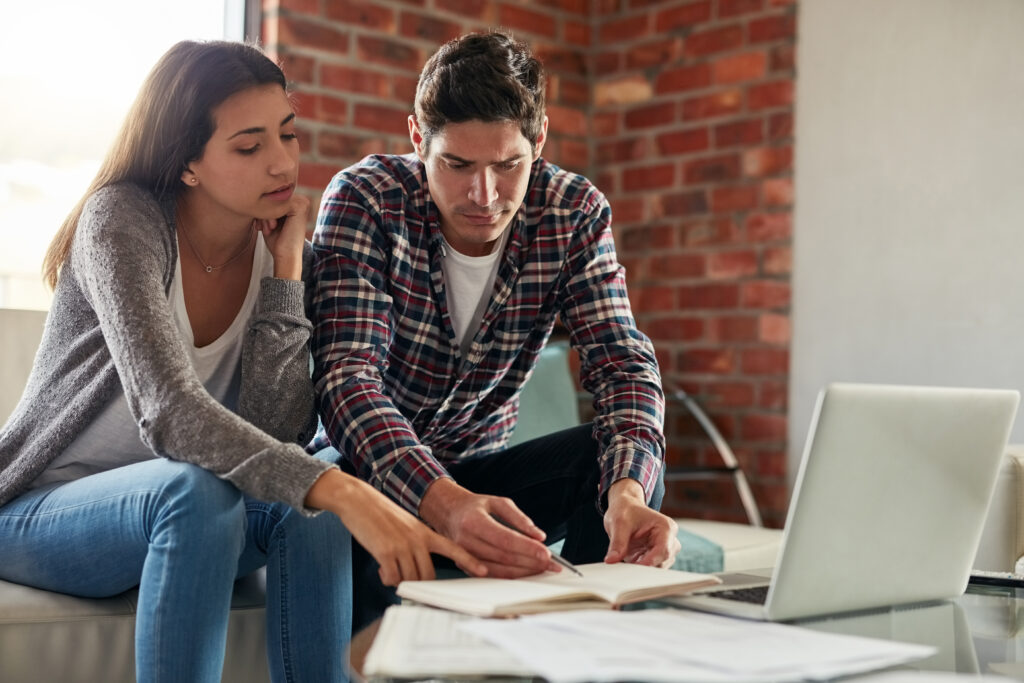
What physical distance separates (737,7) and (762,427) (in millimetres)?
1108

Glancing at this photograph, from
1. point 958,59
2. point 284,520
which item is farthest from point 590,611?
point 958,59

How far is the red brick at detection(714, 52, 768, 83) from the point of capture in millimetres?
2830

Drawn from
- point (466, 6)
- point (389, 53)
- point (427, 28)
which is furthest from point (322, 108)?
point (466, 6)

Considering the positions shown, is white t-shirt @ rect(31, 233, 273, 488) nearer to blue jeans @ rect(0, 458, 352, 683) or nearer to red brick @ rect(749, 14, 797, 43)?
blue jeans @ rect(0, 458, 352, 683)

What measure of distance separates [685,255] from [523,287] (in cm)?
138

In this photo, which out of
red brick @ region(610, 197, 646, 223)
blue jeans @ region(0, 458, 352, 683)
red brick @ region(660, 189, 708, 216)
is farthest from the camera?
red brick @ region(610, 197, 646, 223)

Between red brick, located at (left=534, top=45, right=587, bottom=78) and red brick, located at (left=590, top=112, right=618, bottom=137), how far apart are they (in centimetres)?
13

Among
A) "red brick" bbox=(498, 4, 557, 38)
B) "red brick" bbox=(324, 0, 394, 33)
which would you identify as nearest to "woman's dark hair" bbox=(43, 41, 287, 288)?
"red brick" bbox=(324, 0, 394, 33)

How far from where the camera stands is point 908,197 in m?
2.58

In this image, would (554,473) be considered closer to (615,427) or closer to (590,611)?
(615,427)

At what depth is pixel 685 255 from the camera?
117 inches

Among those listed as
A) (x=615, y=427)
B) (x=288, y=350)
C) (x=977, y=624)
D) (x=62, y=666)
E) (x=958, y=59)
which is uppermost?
(x=958, y=59)

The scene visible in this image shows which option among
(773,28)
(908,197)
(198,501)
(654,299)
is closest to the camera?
(198,501)

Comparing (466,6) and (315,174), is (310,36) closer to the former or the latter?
(315,174)
